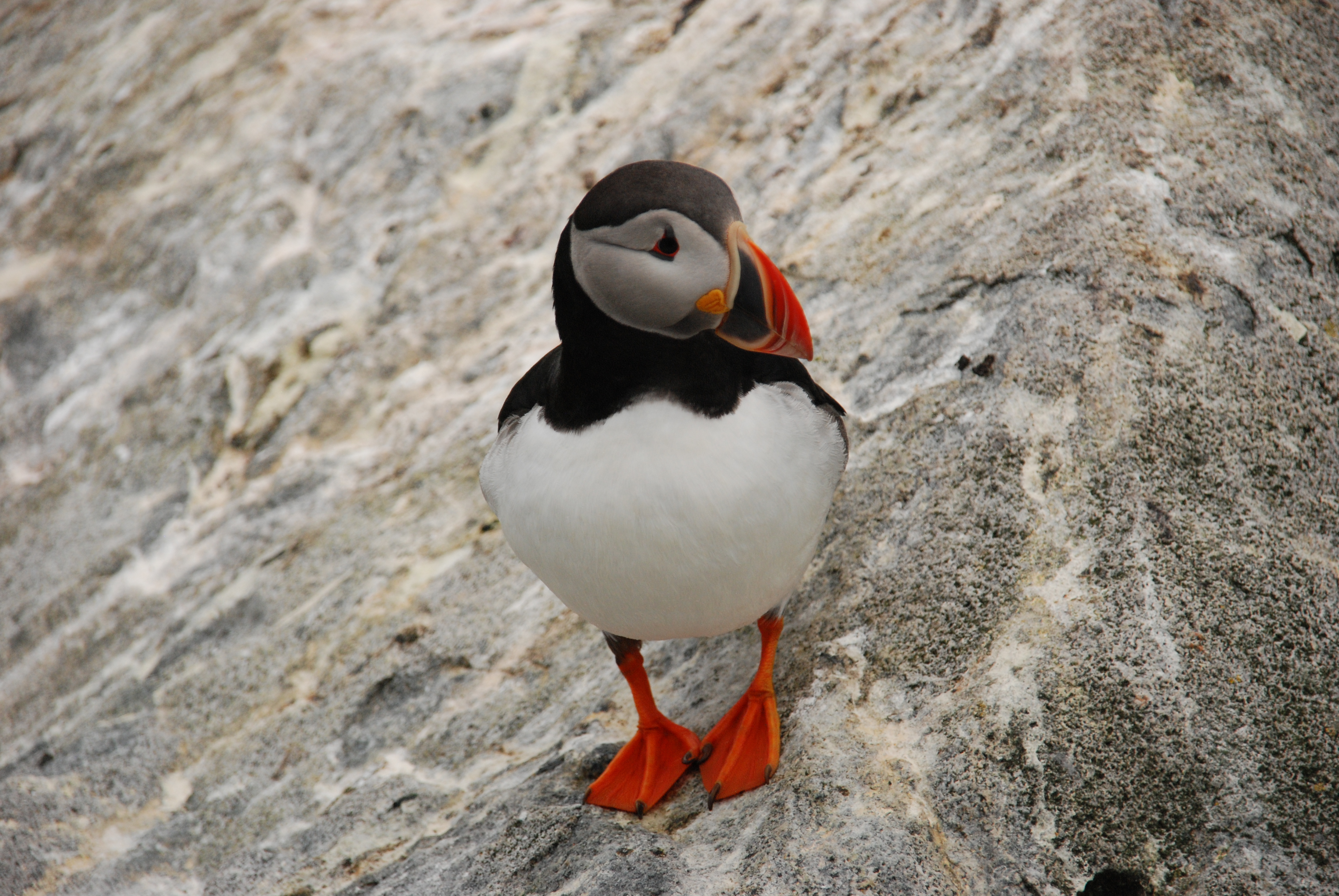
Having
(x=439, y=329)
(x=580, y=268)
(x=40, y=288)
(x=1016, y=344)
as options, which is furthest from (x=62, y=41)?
(x=1016, y=344)

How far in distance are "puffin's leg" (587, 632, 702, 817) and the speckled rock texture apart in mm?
Result: 75

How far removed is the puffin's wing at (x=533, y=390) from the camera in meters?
3.13

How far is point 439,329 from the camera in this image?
5.70 m

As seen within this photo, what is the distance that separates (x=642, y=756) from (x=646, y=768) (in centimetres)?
7

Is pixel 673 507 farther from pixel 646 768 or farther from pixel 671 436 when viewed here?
pixel 646 768

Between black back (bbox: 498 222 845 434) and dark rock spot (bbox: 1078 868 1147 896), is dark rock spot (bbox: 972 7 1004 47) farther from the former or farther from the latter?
dark rock spot (bbox: 1078 868 1147 896)

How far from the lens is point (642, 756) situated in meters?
3.37

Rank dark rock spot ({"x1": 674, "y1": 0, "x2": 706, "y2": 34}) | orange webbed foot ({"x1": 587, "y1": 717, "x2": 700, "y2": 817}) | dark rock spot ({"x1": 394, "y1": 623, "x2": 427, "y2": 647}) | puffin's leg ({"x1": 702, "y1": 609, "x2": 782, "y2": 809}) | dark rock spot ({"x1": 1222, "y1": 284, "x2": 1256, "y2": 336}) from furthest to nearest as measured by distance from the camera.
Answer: dark rock spot ({"x1": 674, "y1": 0, "x2": 706, "y2": 34})
dark rock spot ({"x1": 394, "y1": 623, "x2": 427, "y2": 647})
dark rock spot ({"x1": 1222, "y1": 284, "x2": 1256, "y2": 336})
orange webbed foot ({"x1": 587, "y1": 717, "x2": 700, "y2": 817})
puffin's leg ({"x1": 702, "y1": 609, "x2": 782, "y2": 809})

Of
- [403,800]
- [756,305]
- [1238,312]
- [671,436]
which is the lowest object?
[403,800]

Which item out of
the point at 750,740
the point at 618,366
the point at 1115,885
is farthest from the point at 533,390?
the point at 1115,885

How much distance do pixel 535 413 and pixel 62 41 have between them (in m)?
7.98

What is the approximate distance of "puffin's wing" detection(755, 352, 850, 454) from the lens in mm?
3148

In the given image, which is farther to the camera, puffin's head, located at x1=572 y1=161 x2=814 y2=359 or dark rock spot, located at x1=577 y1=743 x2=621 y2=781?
dark rock spot, located at x1=577 y1=743 x2=621 y2=781

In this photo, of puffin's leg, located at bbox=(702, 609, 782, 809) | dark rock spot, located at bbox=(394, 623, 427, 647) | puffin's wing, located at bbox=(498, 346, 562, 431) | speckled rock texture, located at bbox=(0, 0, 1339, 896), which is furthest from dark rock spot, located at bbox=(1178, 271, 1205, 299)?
dark rock spot, located at bbox=(394, 623, 427, 647)
